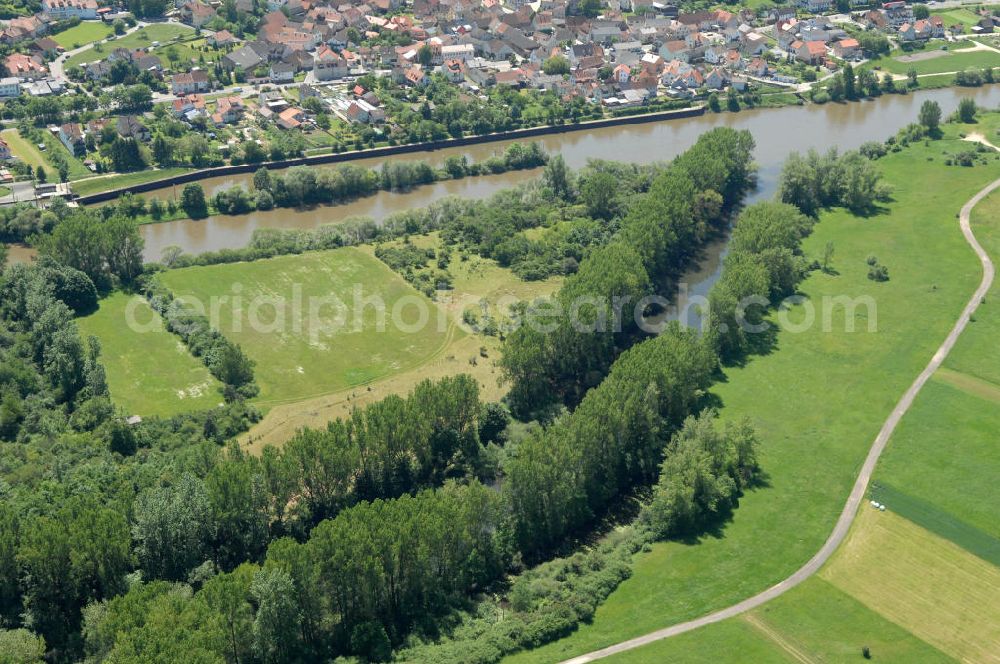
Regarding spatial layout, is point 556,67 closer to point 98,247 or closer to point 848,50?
point 848,50

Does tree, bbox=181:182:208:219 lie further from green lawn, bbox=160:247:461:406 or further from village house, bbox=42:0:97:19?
village house, bbox=42:0:97:19

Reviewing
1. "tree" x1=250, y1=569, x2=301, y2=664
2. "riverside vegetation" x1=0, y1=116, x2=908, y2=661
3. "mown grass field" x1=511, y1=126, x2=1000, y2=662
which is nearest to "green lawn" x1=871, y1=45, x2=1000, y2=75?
"mown grass field" x1=511, y1=126, x2=1000, y2=662

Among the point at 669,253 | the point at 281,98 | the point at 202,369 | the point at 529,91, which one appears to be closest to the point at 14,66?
the point at 281,98

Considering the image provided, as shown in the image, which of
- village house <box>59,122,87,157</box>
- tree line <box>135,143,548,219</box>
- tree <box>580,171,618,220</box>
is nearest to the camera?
tree <box>580,171,618,220</box>

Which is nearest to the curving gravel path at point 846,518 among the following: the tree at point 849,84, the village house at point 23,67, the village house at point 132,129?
the tree at point 849,84

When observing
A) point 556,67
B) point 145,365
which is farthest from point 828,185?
point 145,365

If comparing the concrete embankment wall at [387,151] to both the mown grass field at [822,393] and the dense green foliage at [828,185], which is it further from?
the mown grass field at [822,393]
